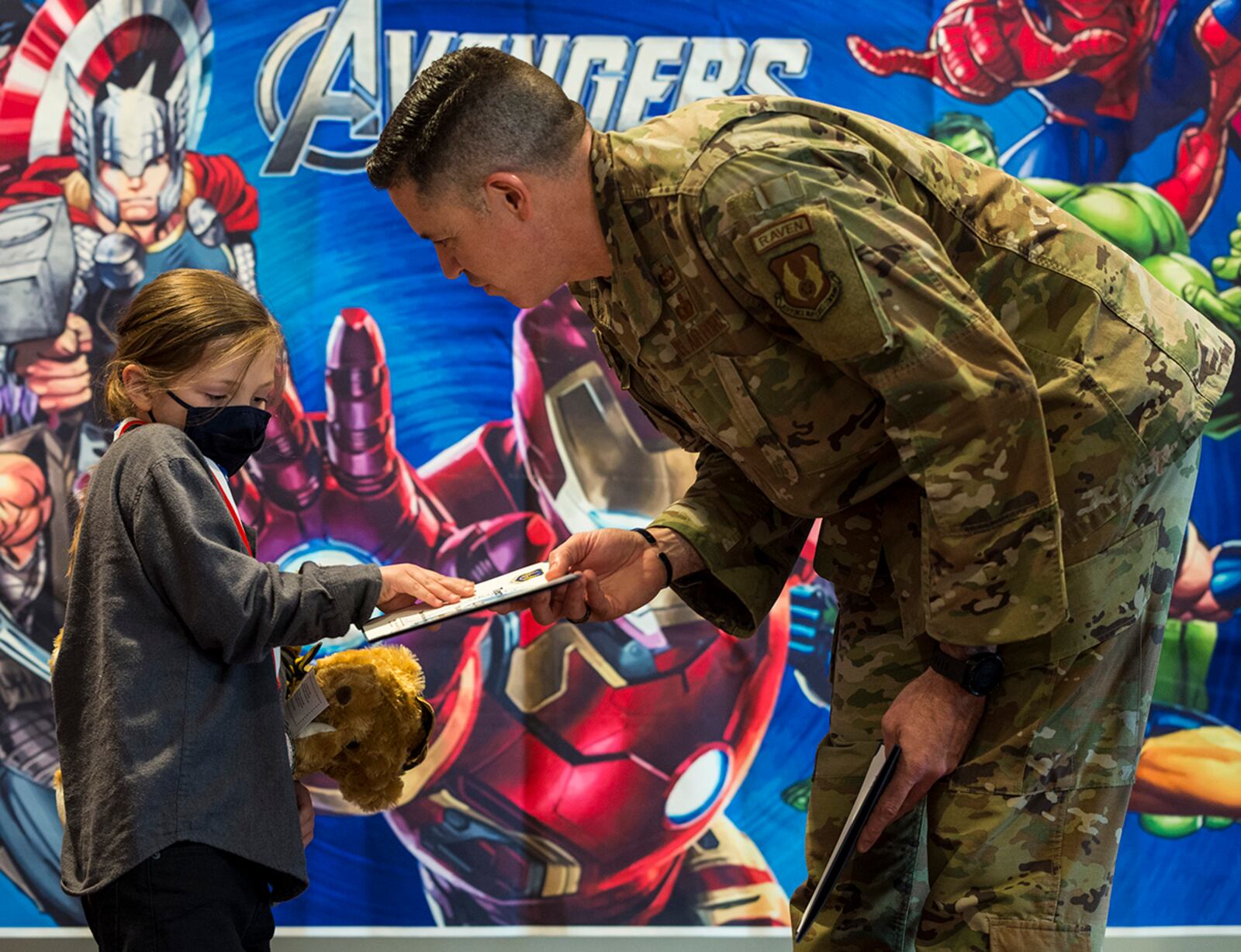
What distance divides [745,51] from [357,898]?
2.09 m

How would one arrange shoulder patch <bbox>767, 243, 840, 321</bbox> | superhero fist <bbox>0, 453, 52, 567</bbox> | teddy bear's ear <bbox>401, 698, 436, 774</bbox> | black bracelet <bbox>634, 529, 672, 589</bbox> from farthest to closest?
superhero fist <bbox>0, 453, 52, 567</bbox> → teddy bear's ear <bbox>401, 698, 436, 774</bbox> → black bracelet <bbox>634, 529, 672, 589</bbox> → shoulder patch <bbox>767, 243, 840, 321</bbox>

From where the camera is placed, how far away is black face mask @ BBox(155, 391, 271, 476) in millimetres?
1691

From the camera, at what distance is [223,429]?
66.7 inches

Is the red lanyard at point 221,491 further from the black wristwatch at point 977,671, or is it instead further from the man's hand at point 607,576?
the black wristwatch at point 977,671

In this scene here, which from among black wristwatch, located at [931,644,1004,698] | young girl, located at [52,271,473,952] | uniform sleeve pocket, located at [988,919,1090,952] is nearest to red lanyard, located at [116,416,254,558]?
young girl, located at [52,271,473,952]

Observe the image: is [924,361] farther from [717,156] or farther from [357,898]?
[357,898]

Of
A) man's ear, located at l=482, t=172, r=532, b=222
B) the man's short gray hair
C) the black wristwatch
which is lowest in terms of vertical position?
the black wristwatch

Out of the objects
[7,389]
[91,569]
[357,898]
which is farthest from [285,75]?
[357,898]

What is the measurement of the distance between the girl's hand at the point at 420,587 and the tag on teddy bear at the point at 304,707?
0.19m

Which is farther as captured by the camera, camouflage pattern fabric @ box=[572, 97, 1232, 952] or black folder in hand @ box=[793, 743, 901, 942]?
black folder in hand @ box=[793, 743, 901, 942]

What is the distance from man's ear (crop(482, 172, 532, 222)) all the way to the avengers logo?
127 cm

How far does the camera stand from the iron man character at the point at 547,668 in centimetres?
269

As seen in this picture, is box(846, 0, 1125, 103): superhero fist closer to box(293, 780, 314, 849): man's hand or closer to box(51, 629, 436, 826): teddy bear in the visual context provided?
box(51, 629, 436, 826): teddy bear

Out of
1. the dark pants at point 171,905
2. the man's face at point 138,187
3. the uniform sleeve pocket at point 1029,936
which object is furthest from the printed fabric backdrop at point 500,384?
the uniform sleeve pocket at point 1029,936
